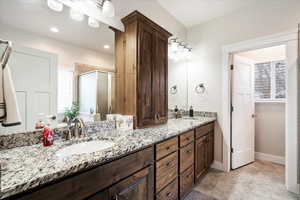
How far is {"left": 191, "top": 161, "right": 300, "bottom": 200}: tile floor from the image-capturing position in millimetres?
1714

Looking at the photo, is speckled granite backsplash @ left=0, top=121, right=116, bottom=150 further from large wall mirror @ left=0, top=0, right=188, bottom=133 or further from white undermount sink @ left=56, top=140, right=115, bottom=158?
white undermount sink @ left=56, top=140, right=115, bottom=158

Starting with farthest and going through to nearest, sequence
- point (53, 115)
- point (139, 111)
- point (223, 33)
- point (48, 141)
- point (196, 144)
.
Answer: point (223, 33) → point (196, 144) → point (139, 111) → point (53, 115) → point (48, 141)

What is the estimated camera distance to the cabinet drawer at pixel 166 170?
124cm

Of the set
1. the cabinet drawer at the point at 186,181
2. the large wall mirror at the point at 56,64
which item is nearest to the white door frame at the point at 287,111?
the cabinet drawer at the point at 186,181

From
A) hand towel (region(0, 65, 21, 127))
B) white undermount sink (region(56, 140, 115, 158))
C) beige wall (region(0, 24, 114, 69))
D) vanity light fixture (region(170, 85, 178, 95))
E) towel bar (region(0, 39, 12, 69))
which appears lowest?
white undermount sink (region(56, 140, 115, 158))

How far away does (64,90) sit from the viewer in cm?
120

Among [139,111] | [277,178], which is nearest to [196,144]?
[139,111]

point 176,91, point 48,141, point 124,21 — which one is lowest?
point 48,141

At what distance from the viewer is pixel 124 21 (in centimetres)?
165

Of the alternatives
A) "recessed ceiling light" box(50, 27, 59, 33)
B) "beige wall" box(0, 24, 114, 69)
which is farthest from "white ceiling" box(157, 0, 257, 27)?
"recessed ceiling light" box(50, 27, 59, 33)

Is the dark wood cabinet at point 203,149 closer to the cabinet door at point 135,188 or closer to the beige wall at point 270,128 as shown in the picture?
the cabinet door at point 135,188

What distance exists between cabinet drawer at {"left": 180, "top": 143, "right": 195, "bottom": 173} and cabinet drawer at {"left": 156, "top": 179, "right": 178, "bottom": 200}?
0.17m

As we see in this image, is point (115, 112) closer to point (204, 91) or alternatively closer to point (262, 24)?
point (204, 91)

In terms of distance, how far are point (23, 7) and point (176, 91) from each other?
2.20m
